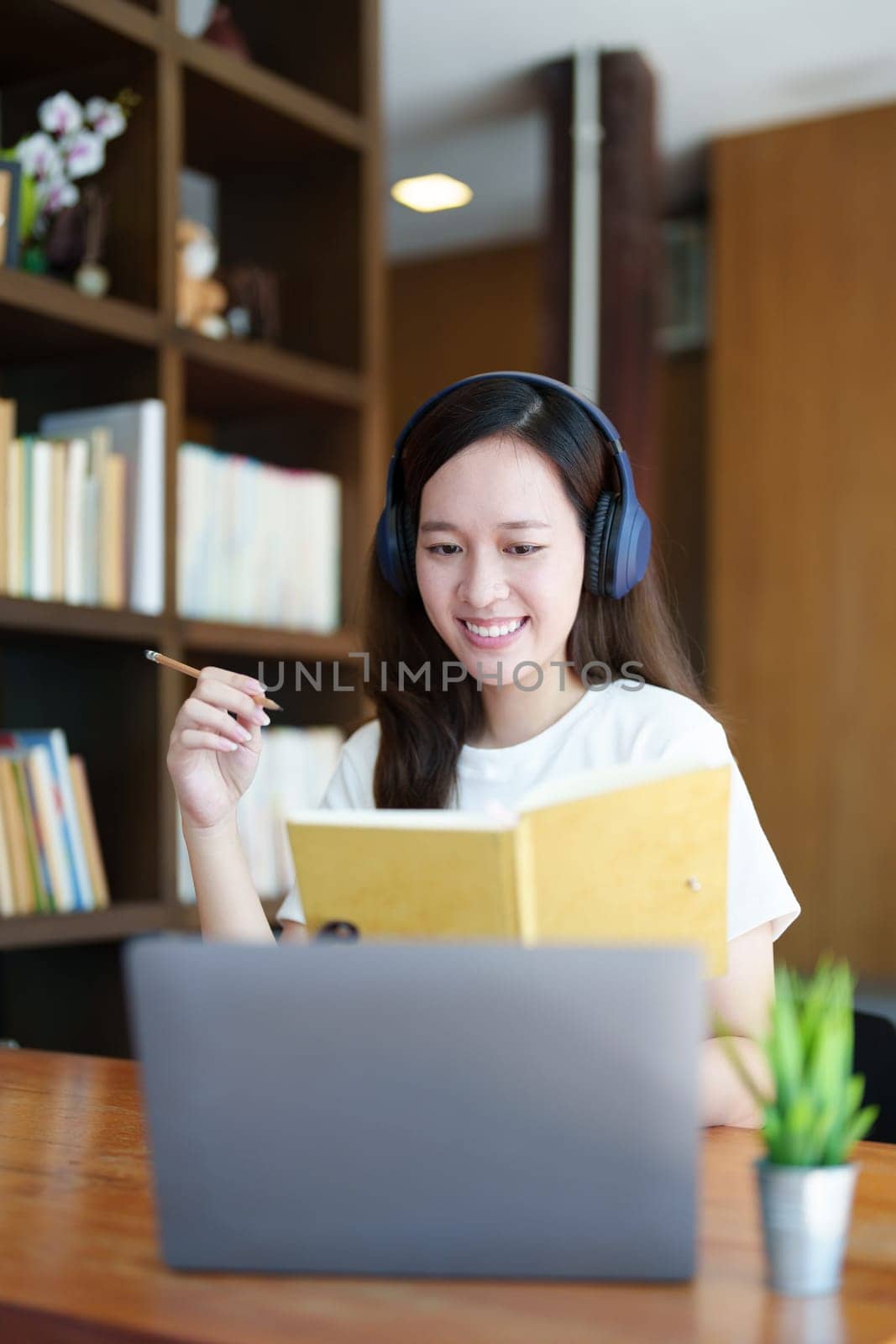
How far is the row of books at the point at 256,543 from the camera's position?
102 inches

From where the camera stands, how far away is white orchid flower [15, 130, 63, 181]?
7.83ft

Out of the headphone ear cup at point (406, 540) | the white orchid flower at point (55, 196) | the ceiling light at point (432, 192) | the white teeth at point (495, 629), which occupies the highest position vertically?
the ceiling light at point (432, 192)

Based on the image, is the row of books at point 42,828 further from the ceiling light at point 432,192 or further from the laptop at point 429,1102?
the ceiling light at point 432,192

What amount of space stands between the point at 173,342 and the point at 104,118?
0.38 m

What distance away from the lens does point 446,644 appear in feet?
5.41

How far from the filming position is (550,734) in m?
1.52

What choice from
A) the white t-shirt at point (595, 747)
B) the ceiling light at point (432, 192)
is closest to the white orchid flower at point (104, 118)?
the white t-shirt at point (595, 747)

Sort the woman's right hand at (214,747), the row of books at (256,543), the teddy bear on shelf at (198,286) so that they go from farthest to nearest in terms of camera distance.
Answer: the teddy bear on shelf at (198,286) → the row of books at (256,543) → the woman's right hand at (214,747)

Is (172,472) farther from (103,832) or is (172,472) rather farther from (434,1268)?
(434,1268)

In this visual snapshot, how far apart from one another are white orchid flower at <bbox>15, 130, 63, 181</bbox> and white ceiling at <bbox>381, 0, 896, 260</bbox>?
151cm

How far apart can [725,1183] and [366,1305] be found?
1.09ft

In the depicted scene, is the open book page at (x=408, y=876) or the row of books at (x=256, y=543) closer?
the open book page at (x=408, y=876)

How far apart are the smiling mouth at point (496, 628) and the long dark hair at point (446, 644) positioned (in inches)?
4.9

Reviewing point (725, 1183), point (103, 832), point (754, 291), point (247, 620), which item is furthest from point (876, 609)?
point (725, 1183)
